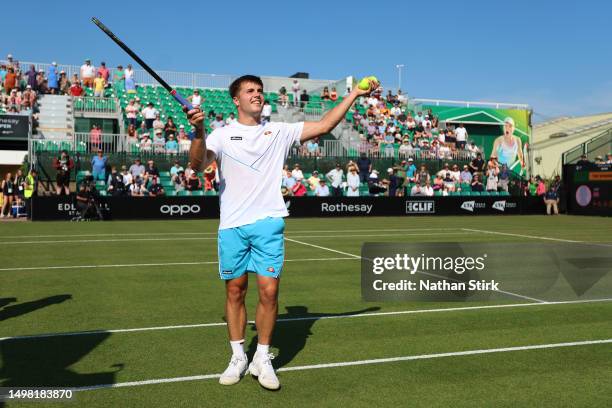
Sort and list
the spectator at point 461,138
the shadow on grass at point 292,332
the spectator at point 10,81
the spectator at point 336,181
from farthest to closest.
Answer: the spectator at point 461,138
the spectator at point 10,81
the spectator at point 336,181
the shadow on grass at point 292,332

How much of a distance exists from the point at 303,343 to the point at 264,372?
1.42m

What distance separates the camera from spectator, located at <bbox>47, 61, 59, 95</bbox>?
111ft

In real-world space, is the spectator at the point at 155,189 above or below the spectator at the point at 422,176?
below

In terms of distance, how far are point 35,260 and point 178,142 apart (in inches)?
721

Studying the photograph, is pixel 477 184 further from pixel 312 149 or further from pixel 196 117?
pixel 196 117

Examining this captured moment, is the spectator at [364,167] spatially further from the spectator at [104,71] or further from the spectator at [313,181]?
the spectator at [104,71]

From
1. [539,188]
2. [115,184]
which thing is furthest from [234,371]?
[539,188]

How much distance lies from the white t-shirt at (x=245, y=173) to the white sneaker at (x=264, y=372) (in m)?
1.07

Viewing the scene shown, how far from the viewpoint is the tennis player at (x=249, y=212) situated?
16.6 feet

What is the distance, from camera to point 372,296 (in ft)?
29.8

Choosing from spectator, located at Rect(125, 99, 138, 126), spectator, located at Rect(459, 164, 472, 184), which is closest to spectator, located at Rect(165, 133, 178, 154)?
spectator, located at Rect(125, 99, 138, 126)

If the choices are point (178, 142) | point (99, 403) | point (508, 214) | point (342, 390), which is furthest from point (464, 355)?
point (508, 214)

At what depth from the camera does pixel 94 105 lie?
111ft

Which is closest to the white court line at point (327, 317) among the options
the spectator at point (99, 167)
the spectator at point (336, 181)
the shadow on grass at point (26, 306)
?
the shadow on grass at point (26, 306)
